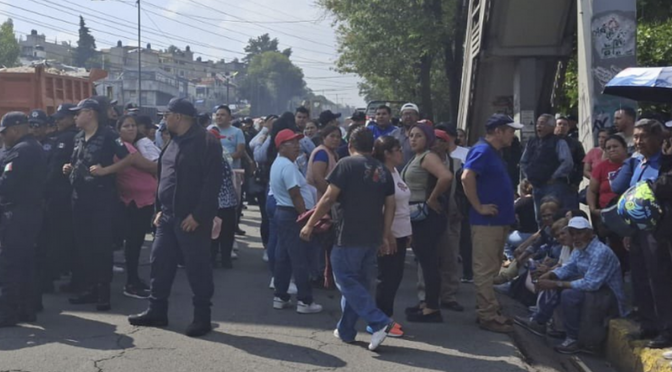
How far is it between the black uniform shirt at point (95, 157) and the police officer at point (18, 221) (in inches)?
21.3

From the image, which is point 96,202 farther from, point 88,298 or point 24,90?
point 24,90

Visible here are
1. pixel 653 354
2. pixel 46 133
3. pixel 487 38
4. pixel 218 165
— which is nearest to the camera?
pixel 653 354

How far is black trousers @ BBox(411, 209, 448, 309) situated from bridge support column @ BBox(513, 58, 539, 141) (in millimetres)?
7155

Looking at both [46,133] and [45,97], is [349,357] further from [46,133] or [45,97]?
[45,97]

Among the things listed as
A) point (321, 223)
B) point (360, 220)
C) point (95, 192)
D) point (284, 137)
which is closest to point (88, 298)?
point (95, 192)

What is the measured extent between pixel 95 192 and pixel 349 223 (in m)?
2.79

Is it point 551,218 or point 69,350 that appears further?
point 551,218

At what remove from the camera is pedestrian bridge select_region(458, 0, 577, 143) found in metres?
14.2

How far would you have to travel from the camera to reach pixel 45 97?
48.5 feet

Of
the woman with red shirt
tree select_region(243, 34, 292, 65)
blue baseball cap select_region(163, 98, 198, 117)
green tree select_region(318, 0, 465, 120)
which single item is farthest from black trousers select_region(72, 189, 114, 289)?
tree select_region(243, 34, 292, 65)

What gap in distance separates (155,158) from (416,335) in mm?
3681

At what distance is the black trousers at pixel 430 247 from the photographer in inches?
316

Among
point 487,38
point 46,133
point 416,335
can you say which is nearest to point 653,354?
point 416,335

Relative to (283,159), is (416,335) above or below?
below
